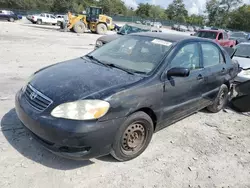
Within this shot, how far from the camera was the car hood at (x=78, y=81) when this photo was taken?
2.68 meters

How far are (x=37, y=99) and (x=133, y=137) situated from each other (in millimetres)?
1295

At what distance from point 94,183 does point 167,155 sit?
3.90 feet

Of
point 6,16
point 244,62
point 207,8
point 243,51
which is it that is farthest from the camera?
point 207,8

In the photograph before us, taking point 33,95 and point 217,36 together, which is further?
point 217,36

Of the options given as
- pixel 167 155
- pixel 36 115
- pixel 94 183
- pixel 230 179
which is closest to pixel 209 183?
pixel 230 179

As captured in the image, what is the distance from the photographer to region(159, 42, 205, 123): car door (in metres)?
3.33

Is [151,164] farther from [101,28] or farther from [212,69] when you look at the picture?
[101,28]

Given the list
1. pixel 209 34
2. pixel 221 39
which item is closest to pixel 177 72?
pixel 209 34

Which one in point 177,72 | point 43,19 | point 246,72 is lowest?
point 246,72

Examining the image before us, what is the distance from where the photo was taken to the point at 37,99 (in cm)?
275

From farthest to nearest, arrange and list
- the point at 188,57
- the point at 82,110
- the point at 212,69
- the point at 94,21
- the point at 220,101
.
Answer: the point at 94,21 → the point at 220,101 → the point at 212,69 → the point at 188,57 → the point at 82,110

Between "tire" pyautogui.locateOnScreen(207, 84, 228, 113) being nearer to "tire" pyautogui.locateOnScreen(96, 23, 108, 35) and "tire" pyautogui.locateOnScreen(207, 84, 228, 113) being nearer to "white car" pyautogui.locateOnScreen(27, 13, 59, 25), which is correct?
"tire" pyautogui.locateOnScreen(96, 23, 108, 35)

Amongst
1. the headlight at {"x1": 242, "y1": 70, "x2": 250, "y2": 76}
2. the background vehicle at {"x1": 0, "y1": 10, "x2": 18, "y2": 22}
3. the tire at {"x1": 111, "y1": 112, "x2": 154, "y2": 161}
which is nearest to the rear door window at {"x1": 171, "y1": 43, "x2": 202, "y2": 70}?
the tire at {"x1": 111, "y1": 112, "x2": 154, "y2": 161}

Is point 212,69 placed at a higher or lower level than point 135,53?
lower
